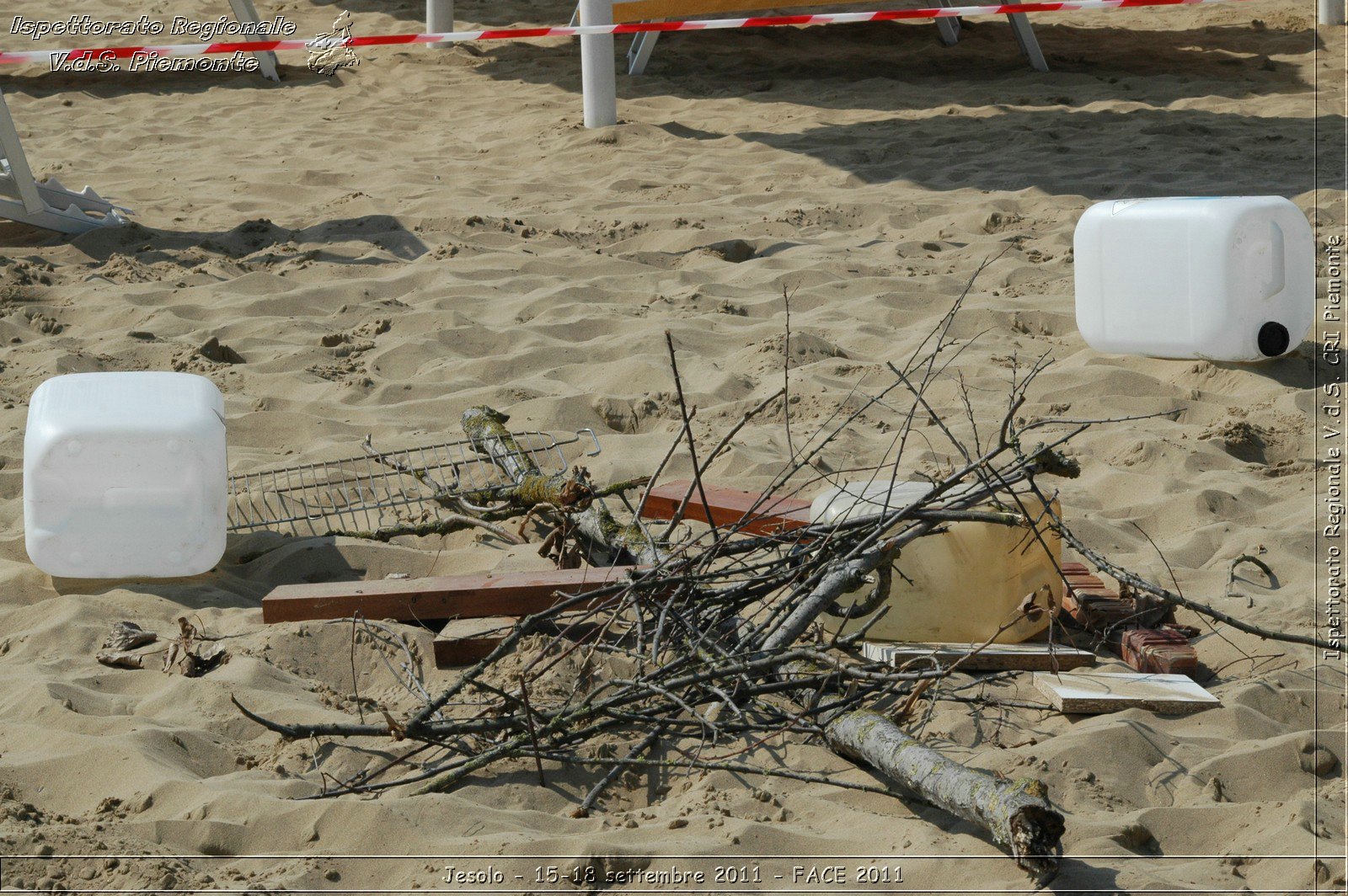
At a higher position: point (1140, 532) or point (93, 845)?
point (93, 845)

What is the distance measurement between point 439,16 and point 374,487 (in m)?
6.28

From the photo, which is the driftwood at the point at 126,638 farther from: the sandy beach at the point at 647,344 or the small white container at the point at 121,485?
the small white container at the point at 121,485

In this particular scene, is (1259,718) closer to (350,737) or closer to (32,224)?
(350,737)

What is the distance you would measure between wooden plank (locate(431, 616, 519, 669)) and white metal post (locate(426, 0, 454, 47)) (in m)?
7.21

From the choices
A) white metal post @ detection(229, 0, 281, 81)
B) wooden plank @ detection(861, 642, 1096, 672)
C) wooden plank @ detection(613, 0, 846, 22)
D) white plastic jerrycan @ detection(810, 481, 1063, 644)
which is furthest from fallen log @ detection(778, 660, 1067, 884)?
white metal post @ detection(229, 0, 281, 81)

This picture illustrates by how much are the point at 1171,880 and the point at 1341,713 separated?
28.4 inches

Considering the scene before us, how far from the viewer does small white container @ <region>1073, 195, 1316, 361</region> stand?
396 centimetres

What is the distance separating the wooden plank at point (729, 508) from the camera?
2.95 m

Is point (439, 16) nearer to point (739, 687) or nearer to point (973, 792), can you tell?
point (739, 687)

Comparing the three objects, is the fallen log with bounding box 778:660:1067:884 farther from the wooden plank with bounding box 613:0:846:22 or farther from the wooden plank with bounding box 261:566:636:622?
the wooden plank with bounding box 613:0:846:22

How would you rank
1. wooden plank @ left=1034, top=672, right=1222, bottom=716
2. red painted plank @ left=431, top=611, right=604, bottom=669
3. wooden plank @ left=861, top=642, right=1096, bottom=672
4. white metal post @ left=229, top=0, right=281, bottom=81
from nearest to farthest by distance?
wooden plank @ left=1034, top=672, right=1222, bottom=716, wooden plank @ left=861, top=642, right=1096, bottom=672, red painted plank @ left=431, top=611, right=604, bottom=669, white metal post @ left=229, top=0, right=281, bottom=81

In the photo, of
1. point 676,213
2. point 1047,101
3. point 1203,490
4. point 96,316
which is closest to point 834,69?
point 1047,101

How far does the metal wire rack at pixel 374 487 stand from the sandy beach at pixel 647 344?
4.4 inches

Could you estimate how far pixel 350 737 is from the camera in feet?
7.73
